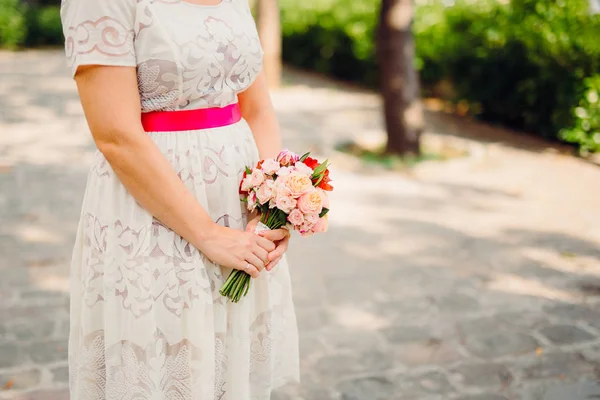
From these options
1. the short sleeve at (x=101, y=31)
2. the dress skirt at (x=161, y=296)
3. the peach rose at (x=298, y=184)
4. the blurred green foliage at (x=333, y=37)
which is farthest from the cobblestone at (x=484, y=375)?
the blurred green foliage at (x=333, y=37)

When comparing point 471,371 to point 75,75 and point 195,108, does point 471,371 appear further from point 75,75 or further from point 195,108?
point 75,75

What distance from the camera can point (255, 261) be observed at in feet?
6.83

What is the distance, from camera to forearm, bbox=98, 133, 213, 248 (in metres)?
1.92

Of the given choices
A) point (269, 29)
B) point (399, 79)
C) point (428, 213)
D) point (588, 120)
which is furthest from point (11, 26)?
point (428, 213)

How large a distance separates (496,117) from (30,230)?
6.65 metres

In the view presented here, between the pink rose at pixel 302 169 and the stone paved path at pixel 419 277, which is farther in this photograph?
the stone paved path at pixel 419 277

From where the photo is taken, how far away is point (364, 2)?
1435 centimetres

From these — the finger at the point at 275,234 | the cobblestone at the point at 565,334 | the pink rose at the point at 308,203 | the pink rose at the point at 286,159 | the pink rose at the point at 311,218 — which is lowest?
the cobblestone at the point at 565,334

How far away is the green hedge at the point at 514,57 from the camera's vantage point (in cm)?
783

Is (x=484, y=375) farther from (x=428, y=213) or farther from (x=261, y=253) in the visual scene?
(x=428, y=213)

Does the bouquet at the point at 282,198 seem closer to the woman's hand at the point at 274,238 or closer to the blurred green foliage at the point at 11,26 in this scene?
the woman's hand at the point at 274,238

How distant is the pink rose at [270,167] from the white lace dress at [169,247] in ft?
0.36

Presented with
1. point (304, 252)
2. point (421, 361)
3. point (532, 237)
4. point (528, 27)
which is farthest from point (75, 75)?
point (528, 27)

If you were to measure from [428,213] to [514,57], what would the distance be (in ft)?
12.6
